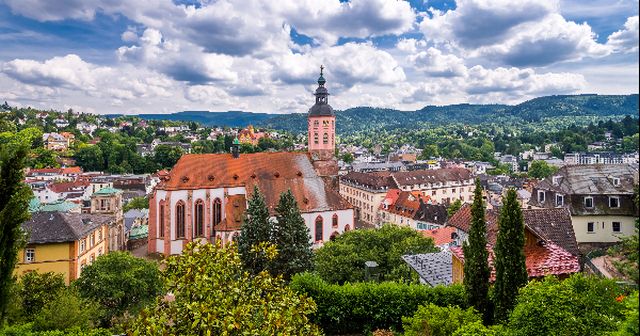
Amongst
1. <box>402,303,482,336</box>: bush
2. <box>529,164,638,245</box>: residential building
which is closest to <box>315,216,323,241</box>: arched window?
<box>529,164,638,245</box>: residential building

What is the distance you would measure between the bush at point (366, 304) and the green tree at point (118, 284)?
11.1 metres

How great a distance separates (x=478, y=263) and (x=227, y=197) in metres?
35.9

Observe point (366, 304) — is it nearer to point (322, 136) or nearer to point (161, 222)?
point (161, 222)

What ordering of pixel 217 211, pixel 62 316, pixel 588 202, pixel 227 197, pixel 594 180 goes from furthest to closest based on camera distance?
pixel 217 211 < pixel 227 197 < pixel 594 180 < pixel 588 202 < pixel 62 316

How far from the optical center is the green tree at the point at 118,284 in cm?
2734

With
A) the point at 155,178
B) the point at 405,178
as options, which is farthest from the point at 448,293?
the point at 155,178

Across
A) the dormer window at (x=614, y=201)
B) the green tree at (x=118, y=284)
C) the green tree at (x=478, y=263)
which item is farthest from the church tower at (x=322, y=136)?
the green tree at (x=478, y=263)

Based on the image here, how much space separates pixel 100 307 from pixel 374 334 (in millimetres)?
17092

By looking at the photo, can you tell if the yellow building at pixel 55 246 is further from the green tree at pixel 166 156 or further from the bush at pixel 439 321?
the green tree at pixel 166 156

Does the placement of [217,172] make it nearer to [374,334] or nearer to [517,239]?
[374,334]

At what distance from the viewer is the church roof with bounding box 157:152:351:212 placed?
48.7 metres

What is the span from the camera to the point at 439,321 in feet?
47.4

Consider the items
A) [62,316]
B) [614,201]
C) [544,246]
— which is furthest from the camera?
[614,201]

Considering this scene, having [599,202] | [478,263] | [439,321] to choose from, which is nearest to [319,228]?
[599,202]
